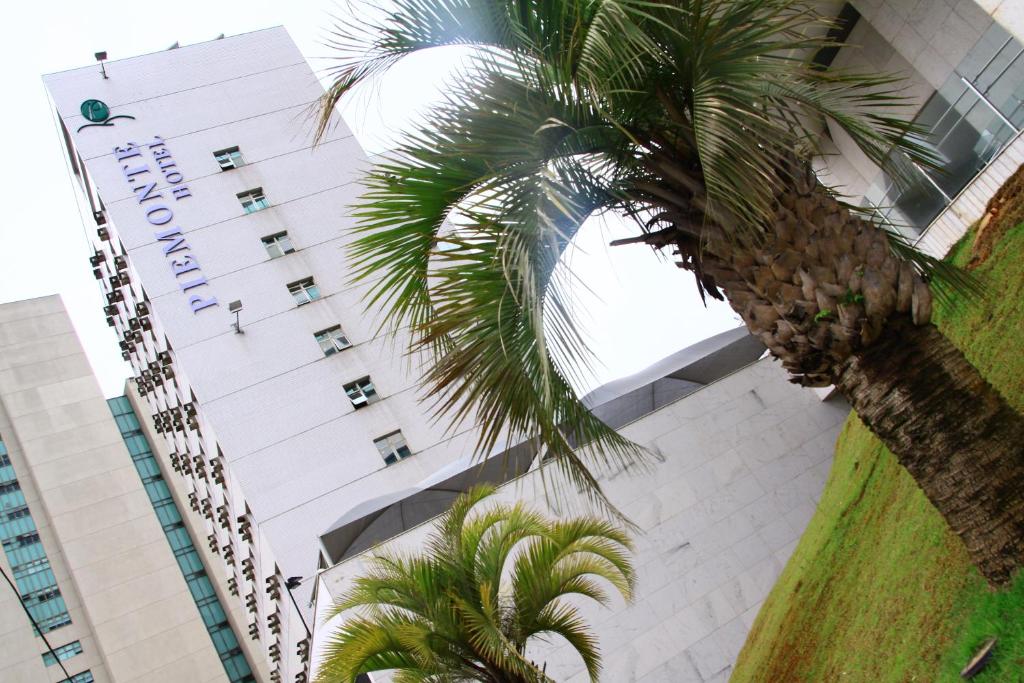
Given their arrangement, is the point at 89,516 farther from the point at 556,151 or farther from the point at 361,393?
the point at 556,151

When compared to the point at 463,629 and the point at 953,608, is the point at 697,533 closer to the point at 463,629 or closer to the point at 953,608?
the point at 463,629

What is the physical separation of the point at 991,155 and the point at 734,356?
1057 centimetres

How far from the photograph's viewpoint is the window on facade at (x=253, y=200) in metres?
32.5

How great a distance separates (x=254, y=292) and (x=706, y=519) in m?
17.8

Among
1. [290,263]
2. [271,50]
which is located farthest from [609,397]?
[271,50]

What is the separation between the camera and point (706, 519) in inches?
762

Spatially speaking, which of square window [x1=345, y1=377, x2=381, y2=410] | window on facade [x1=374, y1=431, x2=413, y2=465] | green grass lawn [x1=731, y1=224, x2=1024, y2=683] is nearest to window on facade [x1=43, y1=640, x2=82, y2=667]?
square window [x1=345, y1=377, x2=381, y2=410]

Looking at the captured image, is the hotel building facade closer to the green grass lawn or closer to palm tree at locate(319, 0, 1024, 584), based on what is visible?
the green grass lawn

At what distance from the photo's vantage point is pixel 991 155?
13.6 metres

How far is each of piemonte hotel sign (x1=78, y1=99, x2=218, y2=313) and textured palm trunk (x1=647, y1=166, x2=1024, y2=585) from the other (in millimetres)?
26428

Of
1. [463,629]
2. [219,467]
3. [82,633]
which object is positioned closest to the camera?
[463,629]

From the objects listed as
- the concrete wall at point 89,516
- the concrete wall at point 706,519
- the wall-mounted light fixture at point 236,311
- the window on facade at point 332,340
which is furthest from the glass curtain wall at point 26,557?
the concrete wall at point 706,519

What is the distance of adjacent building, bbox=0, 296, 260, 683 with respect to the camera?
5941 cm

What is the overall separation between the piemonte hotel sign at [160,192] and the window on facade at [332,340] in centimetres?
360
